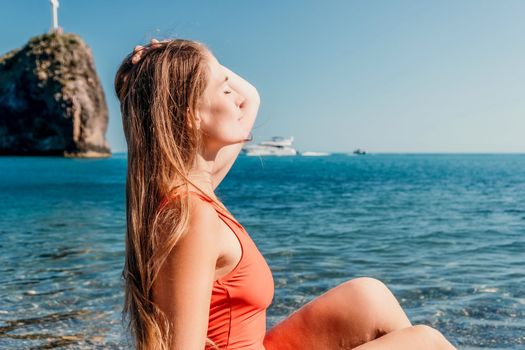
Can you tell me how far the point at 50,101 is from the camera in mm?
77625

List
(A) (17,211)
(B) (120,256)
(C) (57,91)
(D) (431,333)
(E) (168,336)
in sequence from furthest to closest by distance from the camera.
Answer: (C) (57,91) < (A) (17,211) < (B) (120,256) < (D) (431,333) < (E) (168,336)

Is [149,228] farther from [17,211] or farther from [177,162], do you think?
[17,211]

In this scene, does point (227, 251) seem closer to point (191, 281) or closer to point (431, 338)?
point (191, 281)

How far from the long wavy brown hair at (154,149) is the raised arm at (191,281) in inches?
2.3

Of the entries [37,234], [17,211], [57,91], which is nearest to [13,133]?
[57,91]

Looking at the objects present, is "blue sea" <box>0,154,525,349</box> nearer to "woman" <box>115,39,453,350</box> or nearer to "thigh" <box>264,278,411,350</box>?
"thigh" <box>264,278,411,350</box>

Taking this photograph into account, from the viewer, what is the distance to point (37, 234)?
1152 centimetres

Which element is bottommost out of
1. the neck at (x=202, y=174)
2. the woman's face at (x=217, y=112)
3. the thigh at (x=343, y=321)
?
the thigh at (x=343, y=321)

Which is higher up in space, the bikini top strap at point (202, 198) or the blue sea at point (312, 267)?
the bikini top strap at point (202, 198)

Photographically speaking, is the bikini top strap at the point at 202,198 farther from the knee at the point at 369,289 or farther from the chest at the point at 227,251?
the knee at the point at 369,289

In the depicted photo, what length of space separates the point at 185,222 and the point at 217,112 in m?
0.47

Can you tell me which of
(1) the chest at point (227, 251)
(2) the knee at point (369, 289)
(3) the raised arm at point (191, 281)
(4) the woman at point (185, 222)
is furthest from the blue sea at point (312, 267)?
(3) the raised arm at point (191, 281)

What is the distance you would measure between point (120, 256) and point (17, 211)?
30.1 feet

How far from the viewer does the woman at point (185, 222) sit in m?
1.76
